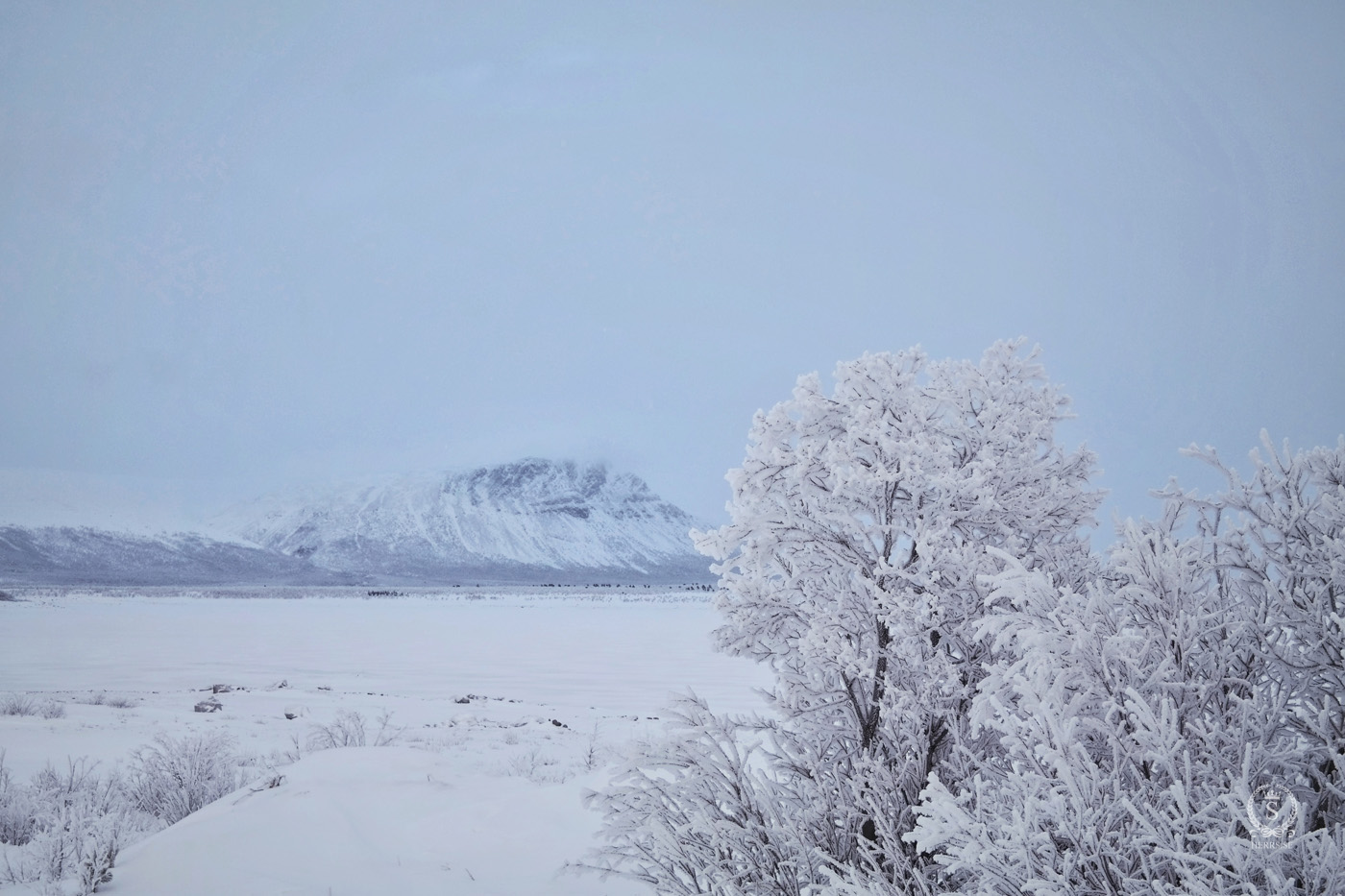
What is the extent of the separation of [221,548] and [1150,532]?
7921 inches

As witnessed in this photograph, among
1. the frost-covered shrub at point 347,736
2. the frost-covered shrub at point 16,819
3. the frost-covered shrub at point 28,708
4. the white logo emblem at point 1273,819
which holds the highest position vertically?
the white logo emblem at point 1273,819

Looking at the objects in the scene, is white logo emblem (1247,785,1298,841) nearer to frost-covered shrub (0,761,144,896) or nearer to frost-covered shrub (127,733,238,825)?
frost-covered shrub (0,761,144,896)

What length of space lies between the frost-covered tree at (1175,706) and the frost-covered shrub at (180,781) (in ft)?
24.4

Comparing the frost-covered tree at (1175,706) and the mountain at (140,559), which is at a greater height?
the frost-covered tree at (1175,706)

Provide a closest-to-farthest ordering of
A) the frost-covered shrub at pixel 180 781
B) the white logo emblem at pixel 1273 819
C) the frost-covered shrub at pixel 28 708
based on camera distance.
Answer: the white logo emblem at pixel 1273 819
the frost-covered shrub at pixel 180 781
the frost-covered shrub at pixel 28 708

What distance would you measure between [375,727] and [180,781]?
209 inches

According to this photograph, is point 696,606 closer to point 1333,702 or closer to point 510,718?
point 510,718

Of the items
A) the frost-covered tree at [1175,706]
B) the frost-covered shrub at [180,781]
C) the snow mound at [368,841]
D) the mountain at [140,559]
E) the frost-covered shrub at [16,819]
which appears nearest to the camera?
the frost-covered tree at [1175,706]

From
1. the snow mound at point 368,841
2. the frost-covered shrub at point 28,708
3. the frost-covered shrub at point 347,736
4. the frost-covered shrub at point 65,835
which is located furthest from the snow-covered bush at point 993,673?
the frost-covered shrub at point 28,708

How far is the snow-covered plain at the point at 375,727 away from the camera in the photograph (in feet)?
18.2

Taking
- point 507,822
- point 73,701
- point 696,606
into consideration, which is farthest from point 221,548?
point 507,822

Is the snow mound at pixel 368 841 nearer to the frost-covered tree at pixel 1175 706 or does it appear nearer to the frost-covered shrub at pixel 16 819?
the frost-covered shrub at pixel 16 819

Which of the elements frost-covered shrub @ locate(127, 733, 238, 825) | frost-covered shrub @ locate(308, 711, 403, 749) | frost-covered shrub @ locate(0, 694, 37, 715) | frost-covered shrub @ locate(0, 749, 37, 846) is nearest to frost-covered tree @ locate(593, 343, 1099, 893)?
frost-covered shrub @ locate(0, 749, 37, 846)

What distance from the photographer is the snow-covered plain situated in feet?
18.2
